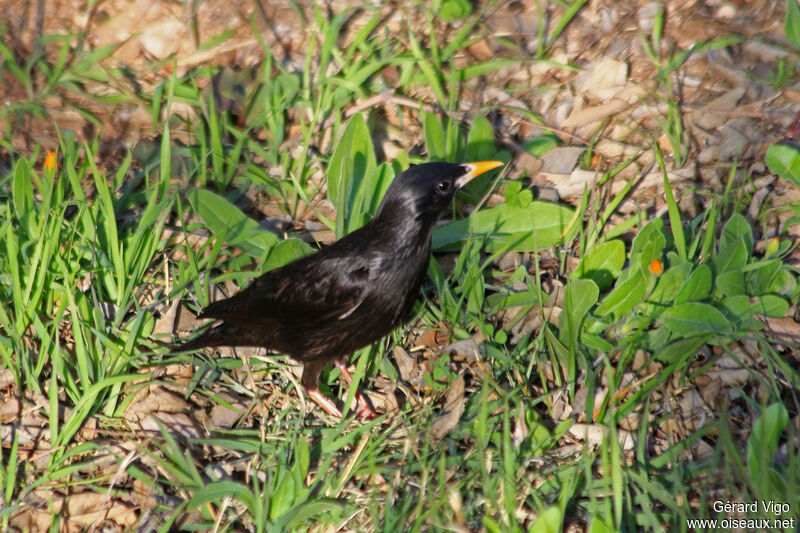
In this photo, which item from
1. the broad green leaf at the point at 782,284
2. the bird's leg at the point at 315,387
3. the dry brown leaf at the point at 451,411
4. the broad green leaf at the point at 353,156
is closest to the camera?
the dry brown leaf at the point at 451,411

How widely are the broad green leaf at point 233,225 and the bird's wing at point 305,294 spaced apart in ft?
1.29

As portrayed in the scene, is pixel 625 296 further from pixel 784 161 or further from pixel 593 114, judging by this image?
pixel 593 114

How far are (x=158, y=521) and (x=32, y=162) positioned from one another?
228 cm

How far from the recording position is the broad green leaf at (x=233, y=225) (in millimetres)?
4328

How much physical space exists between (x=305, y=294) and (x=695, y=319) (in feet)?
5.68

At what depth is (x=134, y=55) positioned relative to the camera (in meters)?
5.69

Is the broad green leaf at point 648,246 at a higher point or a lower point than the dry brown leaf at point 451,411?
higher

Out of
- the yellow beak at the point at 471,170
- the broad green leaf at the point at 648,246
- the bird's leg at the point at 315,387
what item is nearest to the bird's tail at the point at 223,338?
the bird's leg at the point at 315,387

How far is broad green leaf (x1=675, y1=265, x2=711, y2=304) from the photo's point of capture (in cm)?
361

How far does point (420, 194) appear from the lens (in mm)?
3812

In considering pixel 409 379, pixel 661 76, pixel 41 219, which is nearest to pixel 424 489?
pixel 409 379

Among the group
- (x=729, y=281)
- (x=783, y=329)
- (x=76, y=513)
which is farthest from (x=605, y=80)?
(x=76, y=513)

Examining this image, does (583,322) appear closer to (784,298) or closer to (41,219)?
(784,298)

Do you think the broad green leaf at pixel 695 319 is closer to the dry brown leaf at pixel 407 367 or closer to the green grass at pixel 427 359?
the green grass at pixel 427 359
